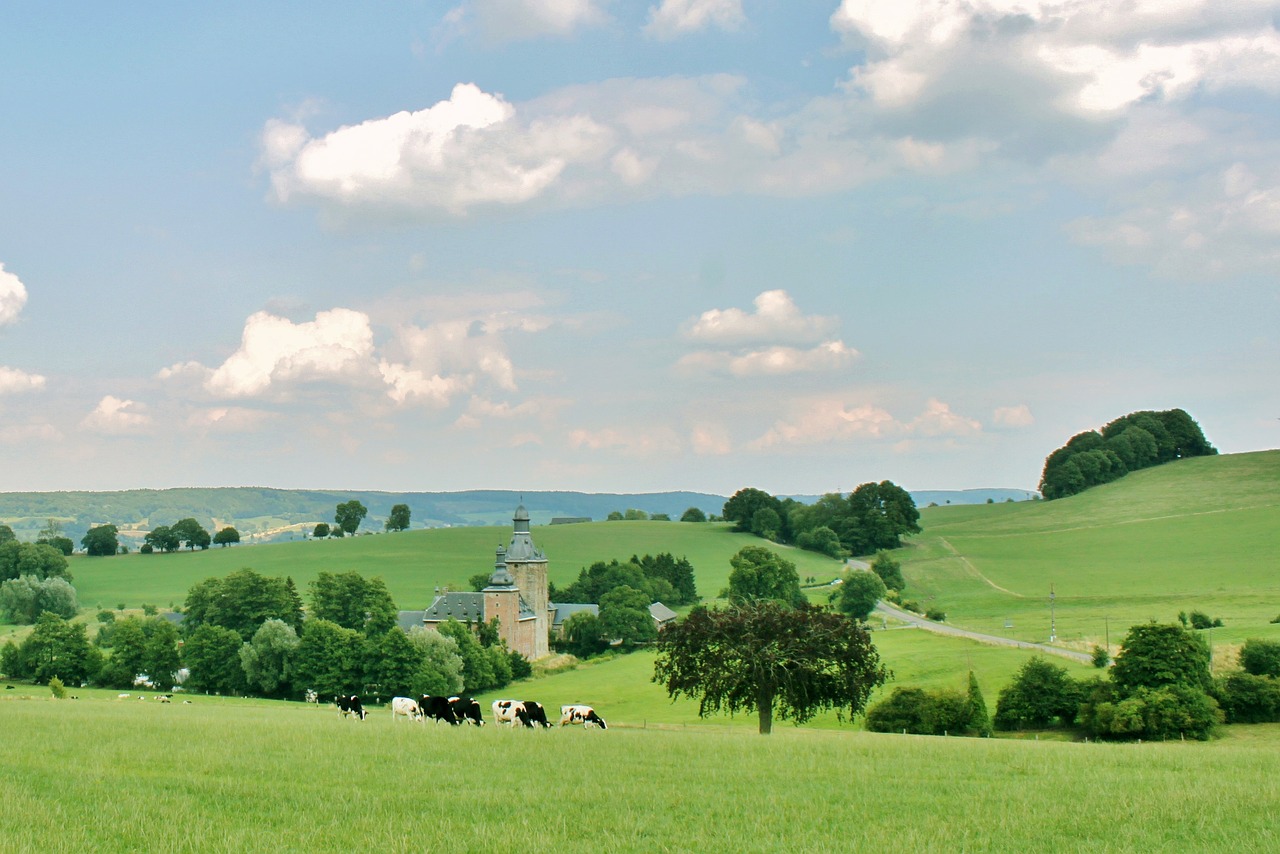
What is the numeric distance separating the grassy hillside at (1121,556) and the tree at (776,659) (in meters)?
48.2

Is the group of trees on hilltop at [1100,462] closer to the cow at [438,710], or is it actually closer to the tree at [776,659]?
the tree at [776,659]

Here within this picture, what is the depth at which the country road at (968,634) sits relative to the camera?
252ft

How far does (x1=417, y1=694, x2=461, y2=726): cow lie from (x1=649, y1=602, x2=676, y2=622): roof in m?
94.4

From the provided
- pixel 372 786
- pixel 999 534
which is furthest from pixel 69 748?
pixel 999 534

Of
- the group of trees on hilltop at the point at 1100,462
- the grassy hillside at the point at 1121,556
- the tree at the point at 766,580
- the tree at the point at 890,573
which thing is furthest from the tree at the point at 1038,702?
the group of trees on hilltop at the point at 1100,462

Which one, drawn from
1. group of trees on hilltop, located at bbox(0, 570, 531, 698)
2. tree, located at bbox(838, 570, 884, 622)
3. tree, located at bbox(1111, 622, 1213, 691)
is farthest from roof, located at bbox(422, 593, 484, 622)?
tree, located at bbox(1111, 622, 1213, 691)

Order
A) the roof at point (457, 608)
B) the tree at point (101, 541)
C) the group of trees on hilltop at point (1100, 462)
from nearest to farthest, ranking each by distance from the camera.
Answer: the roof at point (457, 608) → the tree at point (101, 541) → the group of trees on hilltop at point (1100, 462)

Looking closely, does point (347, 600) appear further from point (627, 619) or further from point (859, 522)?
point (859, 522)

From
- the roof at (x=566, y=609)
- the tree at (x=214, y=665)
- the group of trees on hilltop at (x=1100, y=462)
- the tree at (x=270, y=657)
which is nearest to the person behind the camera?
the tree at (x=270, y=657)

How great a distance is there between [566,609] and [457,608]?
62.7 ft

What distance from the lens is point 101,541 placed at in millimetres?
185000

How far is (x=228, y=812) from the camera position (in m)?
16.1

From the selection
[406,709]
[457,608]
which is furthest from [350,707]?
[457,608]

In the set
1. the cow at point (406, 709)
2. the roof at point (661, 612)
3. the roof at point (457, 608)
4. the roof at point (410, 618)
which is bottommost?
the roof at point (661, 612)
